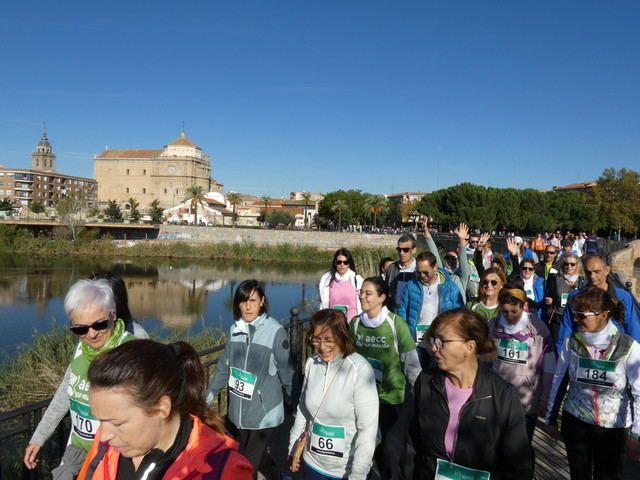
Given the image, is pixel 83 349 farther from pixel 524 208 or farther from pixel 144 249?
pixel 524 208

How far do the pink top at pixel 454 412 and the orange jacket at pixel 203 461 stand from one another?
1.15 metres

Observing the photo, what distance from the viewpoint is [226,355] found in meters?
3.34

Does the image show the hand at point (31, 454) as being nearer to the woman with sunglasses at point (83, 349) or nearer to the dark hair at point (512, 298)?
the woman with sunglasses at point (83, 349)

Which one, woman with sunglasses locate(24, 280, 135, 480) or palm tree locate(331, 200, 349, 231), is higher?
palm tree locate(331, 200, 349, 231)

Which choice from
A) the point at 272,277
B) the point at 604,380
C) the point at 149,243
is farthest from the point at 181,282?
the point at 604,380

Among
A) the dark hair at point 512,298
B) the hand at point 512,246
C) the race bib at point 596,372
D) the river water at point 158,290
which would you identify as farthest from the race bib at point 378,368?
the river water at point 158,290

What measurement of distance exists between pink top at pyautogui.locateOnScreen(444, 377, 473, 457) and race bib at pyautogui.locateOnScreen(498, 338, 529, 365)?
60.7 inches

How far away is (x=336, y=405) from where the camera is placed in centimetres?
277

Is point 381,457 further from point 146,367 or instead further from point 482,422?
point 146,367

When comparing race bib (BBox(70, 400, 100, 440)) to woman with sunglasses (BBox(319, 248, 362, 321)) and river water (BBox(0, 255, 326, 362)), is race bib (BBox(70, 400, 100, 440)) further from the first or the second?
river water (BBox(0, 255, 326, 362))

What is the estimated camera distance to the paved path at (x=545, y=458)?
3857mm

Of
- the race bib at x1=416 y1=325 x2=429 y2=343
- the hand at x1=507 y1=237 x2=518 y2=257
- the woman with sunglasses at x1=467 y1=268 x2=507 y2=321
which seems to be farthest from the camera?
the hand at x1=507 y1=237 x2=518 y2=257

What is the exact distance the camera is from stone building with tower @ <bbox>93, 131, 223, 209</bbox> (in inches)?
3775

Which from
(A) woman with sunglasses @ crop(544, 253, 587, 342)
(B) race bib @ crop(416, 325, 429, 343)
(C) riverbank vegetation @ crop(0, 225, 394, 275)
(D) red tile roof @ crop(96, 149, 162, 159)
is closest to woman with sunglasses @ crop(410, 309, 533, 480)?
(B) race bib @ crop(416, 325, 429, 343)
